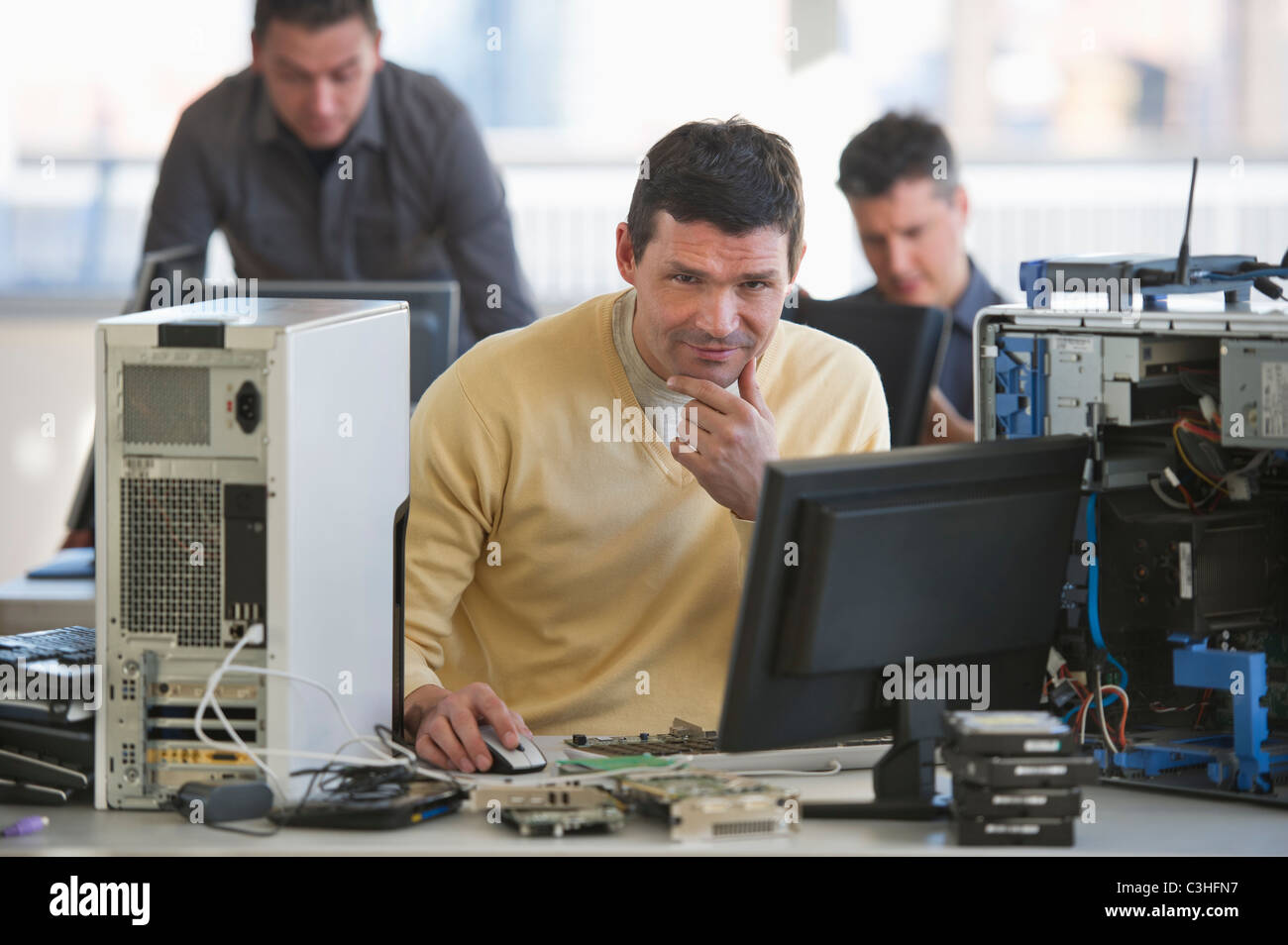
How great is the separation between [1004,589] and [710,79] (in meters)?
3.68

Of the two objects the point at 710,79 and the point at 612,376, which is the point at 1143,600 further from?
the point at 710,79

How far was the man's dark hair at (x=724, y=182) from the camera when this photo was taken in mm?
1997

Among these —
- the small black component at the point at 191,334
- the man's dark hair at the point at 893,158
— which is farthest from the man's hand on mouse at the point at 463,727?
the man's dark hair at the point at 893,158

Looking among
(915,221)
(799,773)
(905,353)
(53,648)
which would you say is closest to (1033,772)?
(799,773)

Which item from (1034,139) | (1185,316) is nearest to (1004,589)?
(1185,316)

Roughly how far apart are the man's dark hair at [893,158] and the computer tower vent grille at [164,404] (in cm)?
229

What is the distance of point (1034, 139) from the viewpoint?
16.5 ft

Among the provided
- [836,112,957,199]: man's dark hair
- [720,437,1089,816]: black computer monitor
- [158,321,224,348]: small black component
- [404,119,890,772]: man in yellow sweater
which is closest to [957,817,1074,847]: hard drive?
[720,437,1089,816]: black computer monitor

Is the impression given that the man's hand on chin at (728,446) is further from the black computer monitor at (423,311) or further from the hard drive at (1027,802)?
the black computer monitor at (423,311)

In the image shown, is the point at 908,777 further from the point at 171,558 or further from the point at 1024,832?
the point at 171,558

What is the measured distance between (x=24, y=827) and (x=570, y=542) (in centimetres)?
86
